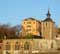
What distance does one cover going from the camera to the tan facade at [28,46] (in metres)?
27.1

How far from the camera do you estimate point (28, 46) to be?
27.5 metres

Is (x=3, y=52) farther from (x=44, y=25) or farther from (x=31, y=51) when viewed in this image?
(x=44, y=25)

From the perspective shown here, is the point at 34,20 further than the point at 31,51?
Yes

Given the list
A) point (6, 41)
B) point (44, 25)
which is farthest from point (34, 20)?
point (6, 41)

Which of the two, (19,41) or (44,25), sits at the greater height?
(44,25)

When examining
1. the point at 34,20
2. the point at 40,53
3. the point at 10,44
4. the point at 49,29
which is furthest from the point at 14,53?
the point at 34,20

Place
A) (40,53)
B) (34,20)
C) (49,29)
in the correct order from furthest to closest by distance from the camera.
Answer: (34,20) < (49,29) < (40,53)

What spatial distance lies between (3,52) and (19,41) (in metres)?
2.19

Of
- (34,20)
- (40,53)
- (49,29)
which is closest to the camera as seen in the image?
(40,53)

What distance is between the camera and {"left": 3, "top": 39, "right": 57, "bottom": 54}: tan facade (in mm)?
27062

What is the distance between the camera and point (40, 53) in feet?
87.9

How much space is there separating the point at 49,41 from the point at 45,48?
88cm

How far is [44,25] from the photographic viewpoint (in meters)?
36.0

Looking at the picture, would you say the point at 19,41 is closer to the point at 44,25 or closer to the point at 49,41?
the point at 49,41
